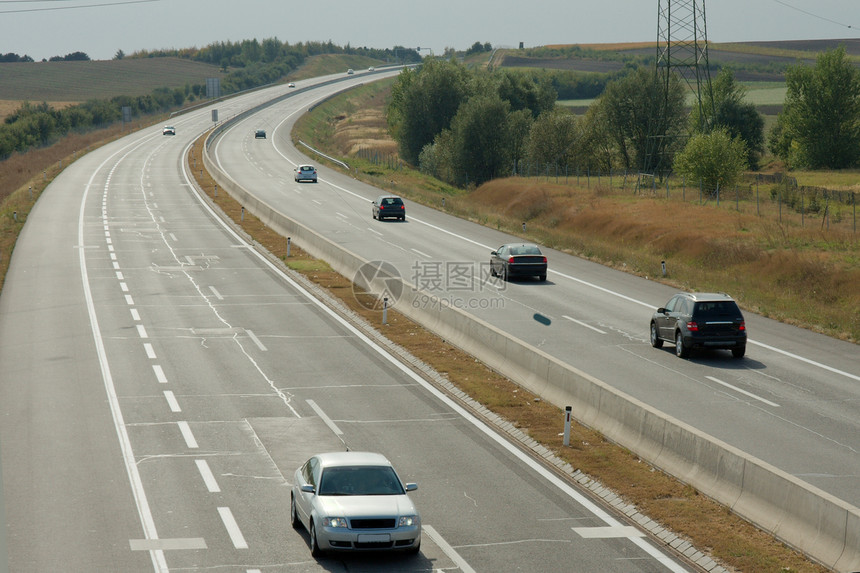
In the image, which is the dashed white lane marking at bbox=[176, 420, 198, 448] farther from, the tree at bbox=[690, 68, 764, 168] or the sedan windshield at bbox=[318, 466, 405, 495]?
the tree at bbox=[690, 68, 764, 168]

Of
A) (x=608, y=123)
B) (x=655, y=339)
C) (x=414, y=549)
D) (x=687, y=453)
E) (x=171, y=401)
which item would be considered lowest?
(x=655, y=339)

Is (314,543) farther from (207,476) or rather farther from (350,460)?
(207,476)

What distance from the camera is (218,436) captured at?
60.5 feet

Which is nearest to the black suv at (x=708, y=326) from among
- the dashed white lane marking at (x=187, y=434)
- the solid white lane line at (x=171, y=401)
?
the solid white lane line at (x=171, y=401)

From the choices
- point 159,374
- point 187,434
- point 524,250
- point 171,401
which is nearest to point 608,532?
point 187,434

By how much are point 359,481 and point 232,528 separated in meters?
2.13

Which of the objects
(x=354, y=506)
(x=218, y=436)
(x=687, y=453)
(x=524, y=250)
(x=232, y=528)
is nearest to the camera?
(x=354, y=506)

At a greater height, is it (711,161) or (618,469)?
(711,161)

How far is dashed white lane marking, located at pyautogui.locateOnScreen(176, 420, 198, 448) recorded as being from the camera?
1788 centimetres

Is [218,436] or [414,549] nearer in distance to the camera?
[414,549]

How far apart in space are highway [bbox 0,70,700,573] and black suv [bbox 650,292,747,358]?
25.5 ft

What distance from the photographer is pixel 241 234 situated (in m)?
50.6

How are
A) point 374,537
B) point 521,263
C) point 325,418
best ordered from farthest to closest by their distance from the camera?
point 521,263 → point 325,418 → point 374,537

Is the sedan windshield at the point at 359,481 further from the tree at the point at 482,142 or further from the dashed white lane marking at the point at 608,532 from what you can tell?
the tree at the point at 482,142
